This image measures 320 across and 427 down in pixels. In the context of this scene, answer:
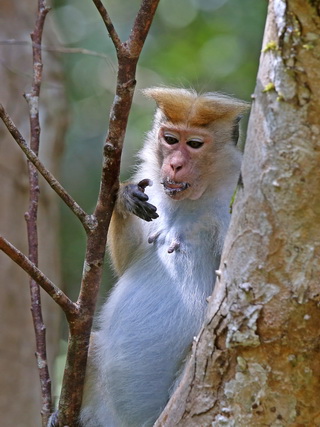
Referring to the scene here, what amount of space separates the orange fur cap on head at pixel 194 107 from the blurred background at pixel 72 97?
1.57m

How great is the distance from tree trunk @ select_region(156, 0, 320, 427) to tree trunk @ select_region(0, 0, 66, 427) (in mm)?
3975

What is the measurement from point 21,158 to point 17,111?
405 millimetres

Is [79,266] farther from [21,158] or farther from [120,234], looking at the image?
[120,234]

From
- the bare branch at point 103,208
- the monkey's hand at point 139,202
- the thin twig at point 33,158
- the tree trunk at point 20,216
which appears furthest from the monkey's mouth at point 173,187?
the tree trunk at point 20,216

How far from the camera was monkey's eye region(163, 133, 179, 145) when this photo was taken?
434 cm

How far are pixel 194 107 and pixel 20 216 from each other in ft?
8.83

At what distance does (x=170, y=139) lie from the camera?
4.37 m

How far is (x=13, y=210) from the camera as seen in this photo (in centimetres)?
652

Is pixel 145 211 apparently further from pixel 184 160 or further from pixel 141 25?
pixel 141 25

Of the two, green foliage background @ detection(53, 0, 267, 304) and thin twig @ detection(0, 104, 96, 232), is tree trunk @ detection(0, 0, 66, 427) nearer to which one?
green foliage background @ detection(53, 0, 267, 304)

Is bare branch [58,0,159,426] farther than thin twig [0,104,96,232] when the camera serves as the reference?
Yes

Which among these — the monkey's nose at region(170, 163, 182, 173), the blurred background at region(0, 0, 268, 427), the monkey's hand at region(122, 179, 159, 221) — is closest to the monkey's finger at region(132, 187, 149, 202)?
the monkey's hand at region(122, 179, 159, 221)

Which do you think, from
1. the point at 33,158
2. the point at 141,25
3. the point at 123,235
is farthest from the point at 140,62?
the point at 33,158

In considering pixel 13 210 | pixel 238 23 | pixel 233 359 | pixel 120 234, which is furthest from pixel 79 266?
pixel 233 359
